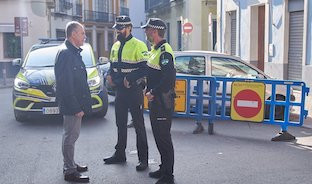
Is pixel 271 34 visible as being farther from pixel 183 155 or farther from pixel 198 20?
pixel 198 20

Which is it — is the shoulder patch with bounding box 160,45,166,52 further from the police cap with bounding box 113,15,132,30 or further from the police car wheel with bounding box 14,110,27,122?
the police car wheel with bounding box 14,110,27,122

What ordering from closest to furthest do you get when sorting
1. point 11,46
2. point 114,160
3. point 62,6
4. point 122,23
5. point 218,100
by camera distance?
1. point 122,23
2. point 114,160
3. point 218,100
4. point 11,46
5. point 62,6

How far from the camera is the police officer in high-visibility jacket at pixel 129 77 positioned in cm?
623

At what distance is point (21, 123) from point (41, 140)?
6.39 ft

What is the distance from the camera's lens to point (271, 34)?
16641 millimetres

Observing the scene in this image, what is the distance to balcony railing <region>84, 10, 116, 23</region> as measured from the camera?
47438 millimetres

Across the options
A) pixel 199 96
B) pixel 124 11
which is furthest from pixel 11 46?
pixel 124 11

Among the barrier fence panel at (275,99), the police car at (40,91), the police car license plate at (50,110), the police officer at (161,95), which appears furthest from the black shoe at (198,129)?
the police officer at (161,95)

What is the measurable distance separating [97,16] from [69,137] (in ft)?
146

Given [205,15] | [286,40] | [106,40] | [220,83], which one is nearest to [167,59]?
[220,83]

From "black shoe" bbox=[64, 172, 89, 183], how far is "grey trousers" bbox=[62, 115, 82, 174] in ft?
0.16

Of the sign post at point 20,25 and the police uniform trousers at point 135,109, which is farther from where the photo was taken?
the sign post at point 20,25

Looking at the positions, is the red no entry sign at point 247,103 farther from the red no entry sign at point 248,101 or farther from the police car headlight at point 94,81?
the police car headlight at point 94,81

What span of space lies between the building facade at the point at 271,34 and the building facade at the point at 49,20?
9.78m
